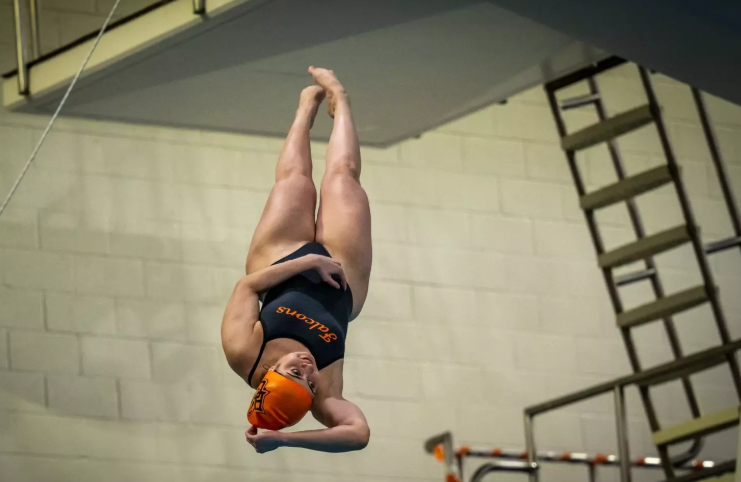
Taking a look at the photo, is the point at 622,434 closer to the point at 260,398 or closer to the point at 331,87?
the point at 331,87

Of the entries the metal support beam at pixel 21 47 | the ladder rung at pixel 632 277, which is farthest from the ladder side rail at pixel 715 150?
the metal support beam at pixel 21 47

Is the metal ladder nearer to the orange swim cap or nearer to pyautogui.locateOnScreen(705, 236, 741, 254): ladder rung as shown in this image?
pyautogui.locateOnScreen(705, 236, 741, 254): ladder rung

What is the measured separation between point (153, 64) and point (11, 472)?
196cm

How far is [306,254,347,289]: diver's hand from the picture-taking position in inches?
142

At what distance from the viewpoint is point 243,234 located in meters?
5.94

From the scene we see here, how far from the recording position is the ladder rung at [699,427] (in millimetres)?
4762

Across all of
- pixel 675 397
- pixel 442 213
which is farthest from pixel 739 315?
pixel 442 213

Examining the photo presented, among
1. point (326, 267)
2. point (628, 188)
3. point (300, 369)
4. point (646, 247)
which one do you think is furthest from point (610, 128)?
point (300, 369)

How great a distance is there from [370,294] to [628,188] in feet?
5.16

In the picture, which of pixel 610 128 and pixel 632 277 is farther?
pixel 632 277

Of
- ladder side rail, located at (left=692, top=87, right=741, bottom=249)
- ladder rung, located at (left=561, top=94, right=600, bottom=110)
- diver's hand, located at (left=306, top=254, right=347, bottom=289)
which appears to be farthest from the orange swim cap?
ladder side rail, located at (left=692, top=87, right=741, bottom=249)

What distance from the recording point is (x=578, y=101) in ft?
17.5

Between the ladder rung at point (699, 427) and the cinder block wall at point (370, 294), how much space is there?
1.41 metres

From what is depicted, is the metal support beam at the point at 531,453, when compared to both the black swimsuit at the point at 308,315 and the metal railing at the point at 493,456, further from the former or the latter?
the black swimsuit at the point at 308,315
